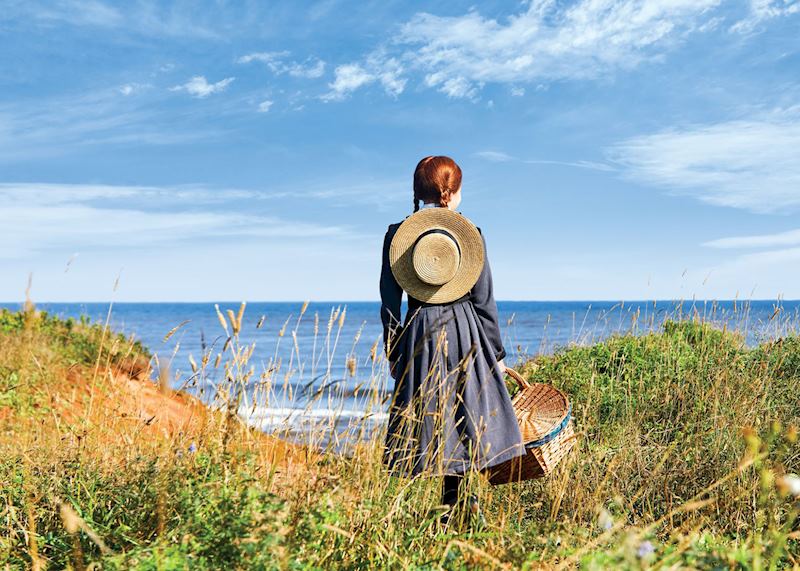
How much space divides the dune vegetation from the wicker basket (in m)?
0.18

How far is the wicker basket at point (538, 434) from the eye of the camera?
366cm

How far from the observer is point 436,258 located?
12.2ft

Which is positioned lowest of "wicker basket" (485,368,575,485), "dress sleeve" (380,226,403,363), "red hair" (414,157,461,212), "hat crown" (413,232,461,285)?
"wicker basket" (485,368,575,485)

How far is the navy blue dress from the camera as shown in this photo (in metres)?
3.54

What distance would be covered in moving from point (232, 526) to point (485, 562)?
884 mm

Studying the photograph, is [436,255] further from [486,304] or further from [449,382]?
[449,382]

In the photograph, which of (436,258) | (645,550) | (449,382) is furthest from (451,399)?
(645,550)

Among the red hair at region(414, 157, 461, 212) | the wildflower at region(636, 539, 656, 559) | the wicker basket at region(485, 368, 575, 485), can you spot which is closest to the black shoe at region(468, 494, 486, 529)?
the wicker basket at region(485, 368, 575, 485)

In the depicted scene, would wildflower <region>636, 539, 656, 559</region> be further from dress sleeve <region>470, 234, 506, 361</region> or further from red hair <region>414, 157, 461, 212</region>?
red hair <region>414, 157, 461, 212</region>

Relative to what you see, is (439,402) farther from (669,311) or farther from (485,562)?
(669,311)

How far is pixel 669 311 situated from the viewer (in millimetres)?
7871

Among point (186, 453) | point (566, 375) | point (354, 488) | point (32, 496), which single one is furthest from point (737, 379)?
point (32, 496)

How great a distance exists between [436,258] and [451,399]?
75cm

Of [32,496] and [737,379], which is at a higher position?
[737,379]
